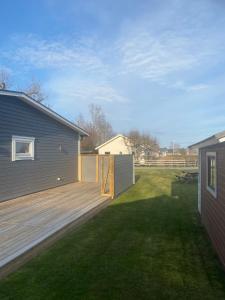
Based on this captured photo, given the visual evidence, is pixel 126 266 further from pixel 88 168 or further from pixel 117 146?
pixel 117 146

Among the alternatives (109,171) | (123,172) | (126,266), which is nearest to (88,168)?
(123,172)

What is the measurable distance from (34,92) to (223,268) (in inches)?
1154

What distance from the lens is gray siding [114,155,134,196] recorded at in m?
12.5

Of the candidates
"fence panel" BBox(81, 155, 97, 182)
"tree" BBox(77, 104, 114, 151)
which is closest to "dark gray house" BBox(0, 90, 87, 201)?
"fence panel" BBox(81, 155, 97, 182)

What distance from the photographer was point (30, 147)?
11891 mm

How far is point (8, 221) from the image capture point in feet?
24.1

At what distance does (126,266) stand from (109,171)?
749 centimetres

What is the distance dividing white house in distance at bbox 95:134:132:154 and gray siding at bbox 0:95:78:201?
25290 millimetres

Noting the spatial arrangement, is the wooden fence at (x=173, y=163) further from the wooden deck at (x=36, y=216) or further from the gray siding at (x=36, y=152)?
the wooden deck at (x=36, y=216)

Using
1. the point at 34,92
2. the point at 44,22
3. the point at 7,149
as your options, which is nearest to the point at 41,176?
the point at 7,149

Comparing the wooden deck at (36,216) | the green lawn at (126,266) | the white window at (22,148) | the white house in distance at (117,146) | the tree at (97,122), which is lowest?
the green lawn at (126,266)

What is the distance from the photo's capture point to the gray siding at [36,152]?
1014cm

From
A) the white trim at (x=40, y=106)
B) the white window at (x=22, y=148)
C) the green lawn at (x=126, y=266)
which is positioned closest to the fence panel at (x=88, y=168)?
the white trim at (x=40, y=106)

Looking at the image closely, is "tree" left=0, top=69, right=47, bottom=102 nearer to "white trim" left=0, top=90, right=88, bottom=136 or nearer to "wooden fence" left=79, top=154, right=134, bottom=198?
"wooden fence" left=79, top=154, right=134, bottom=198
